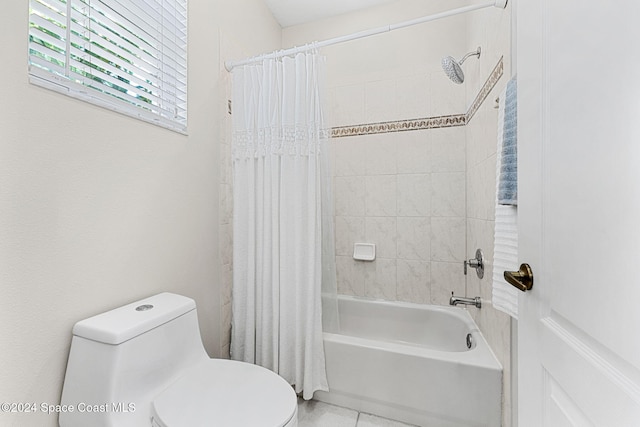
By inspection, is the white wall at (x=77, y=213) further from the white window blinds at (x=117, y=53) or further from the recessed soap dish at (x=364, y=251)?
the recessed soap dish at (x=364, y=251)

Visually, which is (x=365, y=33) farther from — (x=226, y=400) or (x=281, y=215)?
(x=226, y=400)

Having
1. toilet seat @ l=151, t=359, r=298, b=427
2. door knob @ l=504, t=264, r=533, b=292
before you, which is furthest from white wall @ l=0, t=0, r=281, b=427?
door knob @ l=504, t=264, r=533, b=292

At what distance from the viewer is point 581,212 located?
477 millimetres

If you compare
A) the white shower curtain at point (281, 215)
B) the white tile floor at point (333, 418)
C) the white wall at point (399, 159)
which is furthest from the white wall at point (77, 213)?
the white wall at point (399, 159)

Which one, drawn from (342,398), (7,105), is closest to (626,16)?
(7,105)

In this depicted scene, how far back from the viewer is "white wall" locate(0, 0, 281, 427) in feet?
2.56

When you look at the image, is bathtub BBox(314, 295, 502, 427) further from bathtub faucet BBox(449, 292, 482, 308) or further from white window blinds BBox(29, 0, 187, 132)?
white window blinds BBox(29, 0, 187, 132)

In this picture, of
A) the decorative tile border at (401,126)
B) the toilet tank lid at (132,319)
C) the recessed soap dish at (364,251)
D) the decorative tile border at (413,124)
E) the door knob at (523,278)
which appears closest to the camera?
the door knob at (523,278)

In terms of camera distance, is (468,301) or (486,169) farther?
(468,301)

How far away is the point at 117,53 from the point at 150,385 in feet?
4.02

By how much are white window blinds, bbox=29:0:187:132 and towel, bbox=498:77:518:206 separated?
4.51 feet

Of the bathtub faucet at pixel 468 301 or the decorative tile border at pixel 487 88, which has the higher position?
the decorative tile border at pixel 487 88

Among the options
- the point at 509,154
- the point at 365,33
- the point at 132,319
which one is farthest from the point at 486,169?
the point at 132,319

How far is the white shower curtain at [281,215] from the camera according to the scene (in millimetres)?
1442
